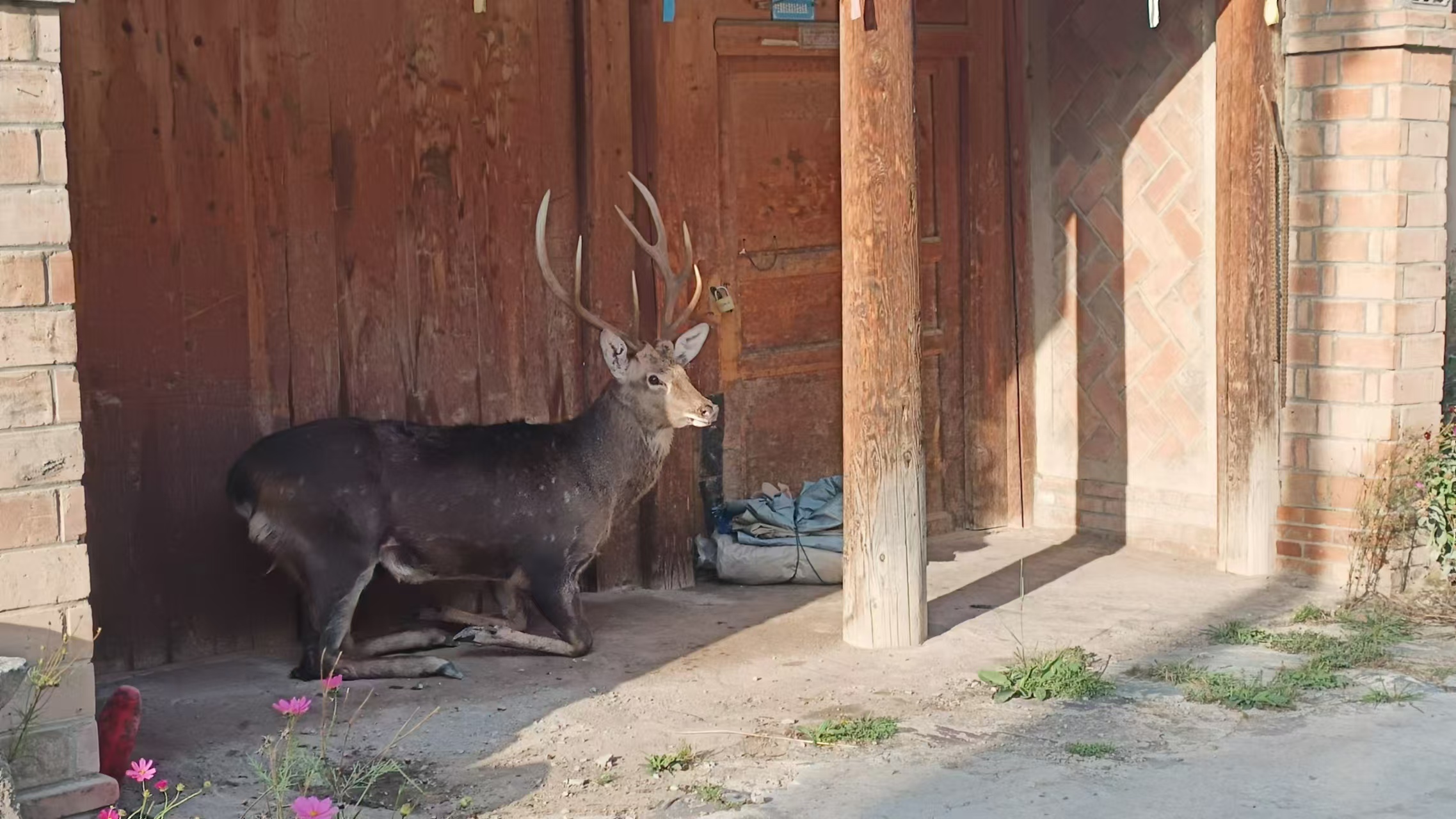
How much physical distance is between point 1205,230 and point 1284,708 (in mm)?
3081

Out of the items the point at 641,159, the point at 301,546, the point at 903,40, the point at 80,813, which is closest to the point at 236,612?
the point at 301,546

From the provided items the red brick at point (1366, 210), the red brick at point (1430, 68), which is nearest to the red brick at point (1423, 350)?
the red brick at point (1366, 210)

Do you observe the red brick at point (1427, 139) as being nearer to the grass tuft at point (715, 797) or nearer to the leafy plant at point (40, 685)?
the grass tuft at point (715, 797)

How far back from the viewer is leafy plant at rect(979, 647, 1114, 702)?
630 centimetres

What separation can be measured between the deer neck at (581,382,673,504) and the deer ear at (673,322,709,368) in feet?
0.93

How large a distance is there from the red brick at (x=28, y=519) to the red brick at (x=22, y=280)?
0.52 metres

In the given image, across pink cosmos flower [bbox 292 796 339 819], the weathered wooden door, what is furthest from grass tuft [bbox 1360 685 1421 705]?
pink cosmos flower [bbox 292 796 339 819]

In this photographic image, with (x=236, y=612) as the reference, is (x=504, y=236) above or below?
above

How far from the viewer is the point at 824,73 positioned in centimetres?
877

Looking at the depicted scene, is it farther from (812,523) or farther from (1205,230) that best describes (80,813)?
(1205,230)

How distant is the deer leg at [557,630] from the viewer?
22.8 ft

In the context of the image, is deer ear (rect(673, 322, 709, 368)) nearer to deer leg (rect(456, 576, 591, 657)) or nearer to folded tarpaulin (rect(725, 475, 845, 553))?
deer leg (rect(456, 576, 591, 657))

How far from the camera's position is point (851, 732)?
19.2ft

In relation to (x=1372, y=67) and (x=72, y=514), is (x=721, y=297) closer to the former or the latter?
(x=1372, y=67)
